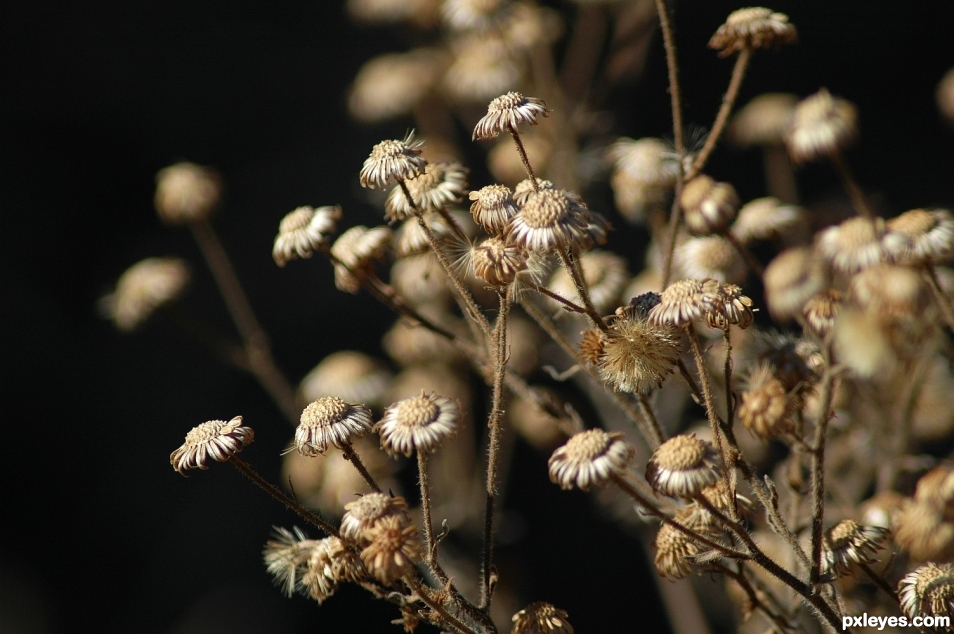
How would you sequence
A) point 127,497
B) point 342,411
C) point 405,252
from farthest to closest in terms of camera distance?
point 127,497
point 405,252
point 342,411

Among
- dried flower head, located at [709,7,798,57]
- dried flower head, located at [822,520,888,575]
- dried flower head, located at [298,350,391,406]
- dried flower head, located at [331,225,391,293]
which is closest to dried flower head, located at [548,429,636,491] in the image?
dried flower head, located at [822,520,888,575]

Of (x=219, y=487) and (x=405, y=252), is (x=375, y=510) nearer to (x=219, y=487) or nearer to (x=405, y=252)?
(x=405, y=252)

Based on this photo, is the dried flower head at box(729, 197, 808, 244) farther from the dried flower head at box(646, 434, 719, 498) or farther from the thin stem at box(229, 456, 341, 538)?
the thin stem at box(229, 456, 341, 538)

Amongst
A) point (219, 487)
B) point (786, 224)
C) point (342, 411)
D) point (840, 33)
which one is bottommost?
point (219, 487)

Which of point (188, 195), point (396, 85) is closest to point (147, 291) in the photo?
point (188, 195)

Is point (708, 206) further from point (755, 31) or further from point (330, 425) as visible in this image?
point (330, 425)

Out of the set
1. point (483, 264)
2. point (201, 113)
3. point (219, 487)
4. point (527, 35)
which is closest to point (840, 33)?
point (527, 35)

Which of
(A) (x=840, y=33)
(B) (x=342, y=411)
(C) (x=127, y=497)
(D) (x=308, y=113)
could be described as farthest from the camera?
(A) (x=840, y=33)
